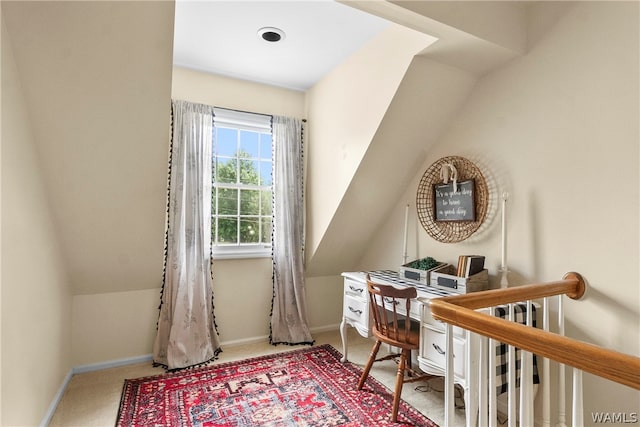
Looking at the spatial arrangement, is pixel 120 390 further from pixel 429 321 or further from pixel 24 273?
pixel 429 321

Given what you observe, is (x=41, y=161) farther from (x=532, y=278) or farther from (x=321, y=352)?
(x=532, y=278)

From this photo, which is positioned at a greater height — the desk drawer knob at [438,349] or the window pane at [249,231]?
the window pane at [249,231]

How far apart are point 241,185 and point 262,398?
186 centimetres

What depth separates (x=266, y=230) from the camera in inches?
134

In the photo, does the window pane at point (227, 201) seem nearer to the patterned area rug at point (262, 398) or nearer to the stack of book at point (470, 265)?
the patterned area rug at point (262, 398)

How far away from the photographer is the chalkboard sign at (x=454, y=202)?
92.0 inches

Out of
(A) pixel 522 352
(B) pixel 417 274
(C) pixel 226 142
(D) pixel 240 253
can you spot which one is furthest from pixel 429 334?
(C) pixel 226 142

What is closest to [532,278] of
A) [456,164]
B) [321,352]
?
[456,164]

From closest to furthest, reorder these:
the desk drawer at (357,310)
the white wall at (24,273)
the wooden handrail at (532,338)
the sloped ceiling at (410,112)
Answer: the wooden handrail at (532,338)
the white wall at (24,273)
the sloped ceiling at (410,112)
the desk drawer at (357,310)

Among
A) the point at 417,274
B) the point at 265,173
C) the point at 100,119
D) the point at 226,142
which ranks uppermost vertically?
the point at 226,142

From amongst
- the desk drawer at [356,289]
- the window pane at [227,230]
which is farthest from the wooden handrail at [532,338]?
the window pane at [227,230]

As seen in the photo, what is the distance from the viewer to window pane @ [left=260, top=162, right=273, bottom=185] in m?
3.38

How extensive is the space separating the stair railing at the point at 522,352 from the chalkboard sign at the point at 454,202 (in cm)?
89

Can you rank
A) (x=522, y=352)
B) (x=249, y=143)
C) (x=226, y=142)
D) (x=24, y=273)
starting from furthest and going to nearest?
(x=249, y=143) < (x=226, y=142) < (x=24, y=273) < (x=522, y=352)
